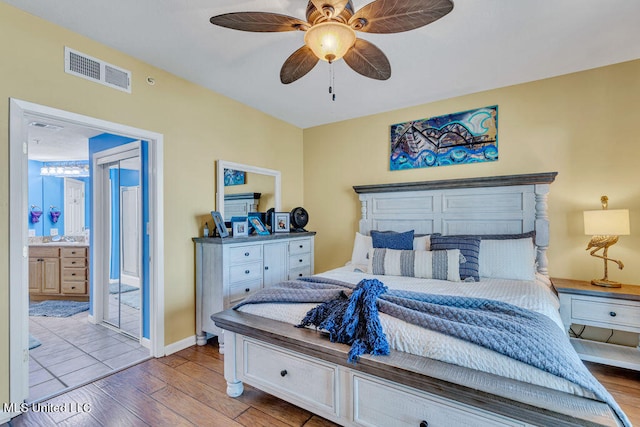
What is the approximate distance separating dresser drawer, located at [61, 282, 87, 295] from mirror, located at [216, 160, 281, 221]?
2849mm

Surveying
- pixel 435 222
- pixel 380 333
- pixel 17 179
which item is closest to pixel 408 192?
pixel 435 222

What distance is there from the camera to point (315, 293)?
2039 mm

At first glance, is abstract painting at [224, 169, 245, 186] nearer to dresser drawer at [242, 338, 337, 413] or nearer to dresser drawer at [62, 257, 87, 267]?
dresser drawer at [242, 338, 337, 413]

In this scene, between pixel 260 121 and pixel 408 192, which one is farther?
pixel 260 121

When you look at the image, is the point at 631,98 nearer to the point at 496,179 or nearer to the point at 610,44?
the point at 610,44

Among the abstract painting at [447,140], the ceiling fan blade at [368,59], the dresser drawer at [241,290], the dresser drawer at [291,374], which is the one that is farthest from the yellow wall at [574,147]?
the dresser drawer at [291,374]

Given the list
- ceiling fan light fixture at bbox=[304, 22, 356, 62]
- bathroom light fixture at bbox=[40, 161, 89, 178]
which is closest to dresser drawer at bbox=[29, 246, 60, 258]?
bathroom light fixture at bbox=[40, 161, 89, 178]

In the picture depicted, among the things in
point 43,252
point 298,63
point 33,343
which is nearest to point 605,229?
point 298,63

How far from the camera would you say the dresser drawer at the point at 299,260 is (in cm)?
363

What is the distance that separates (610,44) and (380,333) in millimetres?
2896

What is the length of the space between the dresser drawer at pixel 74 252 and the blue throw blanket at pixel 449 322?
12.4 feet

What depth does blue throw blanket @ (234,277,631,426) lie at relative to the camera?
4.13 ft

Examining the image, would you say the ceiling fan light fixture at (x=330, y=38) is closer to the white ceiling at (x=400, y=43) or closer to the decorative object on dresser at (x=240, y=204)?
the white ceiling at (x=400, y=43)

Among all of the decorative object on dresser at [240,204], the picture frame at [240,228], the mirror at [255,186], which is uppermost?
the mirror at [255,186]
